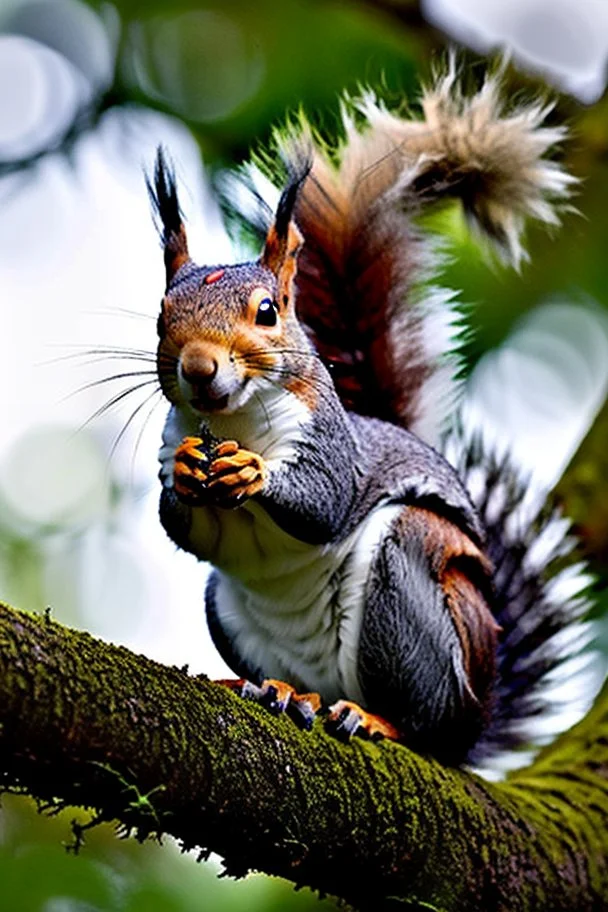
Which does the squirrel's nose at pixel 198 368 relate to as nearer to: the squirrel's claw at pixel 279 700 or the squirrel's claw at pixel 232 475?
the squirrel's claw at pixel 232 475

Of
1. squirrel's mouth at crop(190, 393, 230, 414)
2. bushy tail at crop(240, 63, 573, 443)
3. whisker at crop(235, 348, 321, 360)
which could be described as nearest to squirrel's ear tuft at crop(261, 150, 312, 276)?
whisker at crop(235, 348, 321, 360)

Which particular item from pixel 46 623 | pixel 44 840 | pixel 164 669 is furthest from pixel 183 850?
pixel 44 840

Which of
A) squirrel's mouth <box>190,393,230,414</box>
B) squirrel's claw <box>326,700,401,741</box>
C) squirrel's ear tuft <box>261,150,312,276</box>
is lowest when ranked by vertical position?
squirrel's claw <box>326,700,401,741</box>

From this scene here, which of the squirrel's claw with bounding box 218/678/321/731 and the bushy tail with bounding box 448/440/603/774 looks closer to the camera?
the squirrel's claw with bounding box 218/678/321/731

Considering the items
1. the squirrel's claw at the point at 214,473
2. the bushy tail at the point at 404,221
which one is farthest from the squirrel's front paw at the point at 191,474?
the bushy tail at the point at 404,221

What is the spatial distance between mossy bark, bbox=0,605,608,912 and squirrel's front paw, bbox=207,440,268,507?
0.29 m

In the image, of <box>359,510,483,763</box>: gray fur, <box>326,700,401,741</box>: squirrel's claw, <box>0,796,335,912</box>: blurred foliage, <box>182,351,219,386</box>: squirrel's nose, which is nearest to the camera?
<box>182,351,219,386</box>: squirrel's nose

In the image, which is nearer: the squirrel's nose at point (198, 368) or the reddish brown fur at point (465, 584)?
the squirrel's nose at point (198, 368)

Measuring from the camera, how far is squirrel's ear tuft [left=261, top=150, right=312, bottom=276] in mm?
2305

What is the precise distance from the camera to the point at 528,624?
2.97 meters

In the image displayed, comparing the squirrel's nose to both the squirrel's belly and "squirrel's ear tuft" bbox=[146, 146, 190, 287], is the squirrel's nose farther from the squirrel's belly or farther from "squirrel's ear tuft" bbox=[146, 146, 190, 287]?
the squirrel's belly

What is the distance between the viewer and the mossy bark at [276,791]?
158cm

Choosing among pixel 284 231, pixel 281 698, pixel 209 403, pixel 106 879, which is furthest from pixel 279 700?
pixel 106 879

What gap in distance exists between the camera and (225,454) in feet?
7.06
